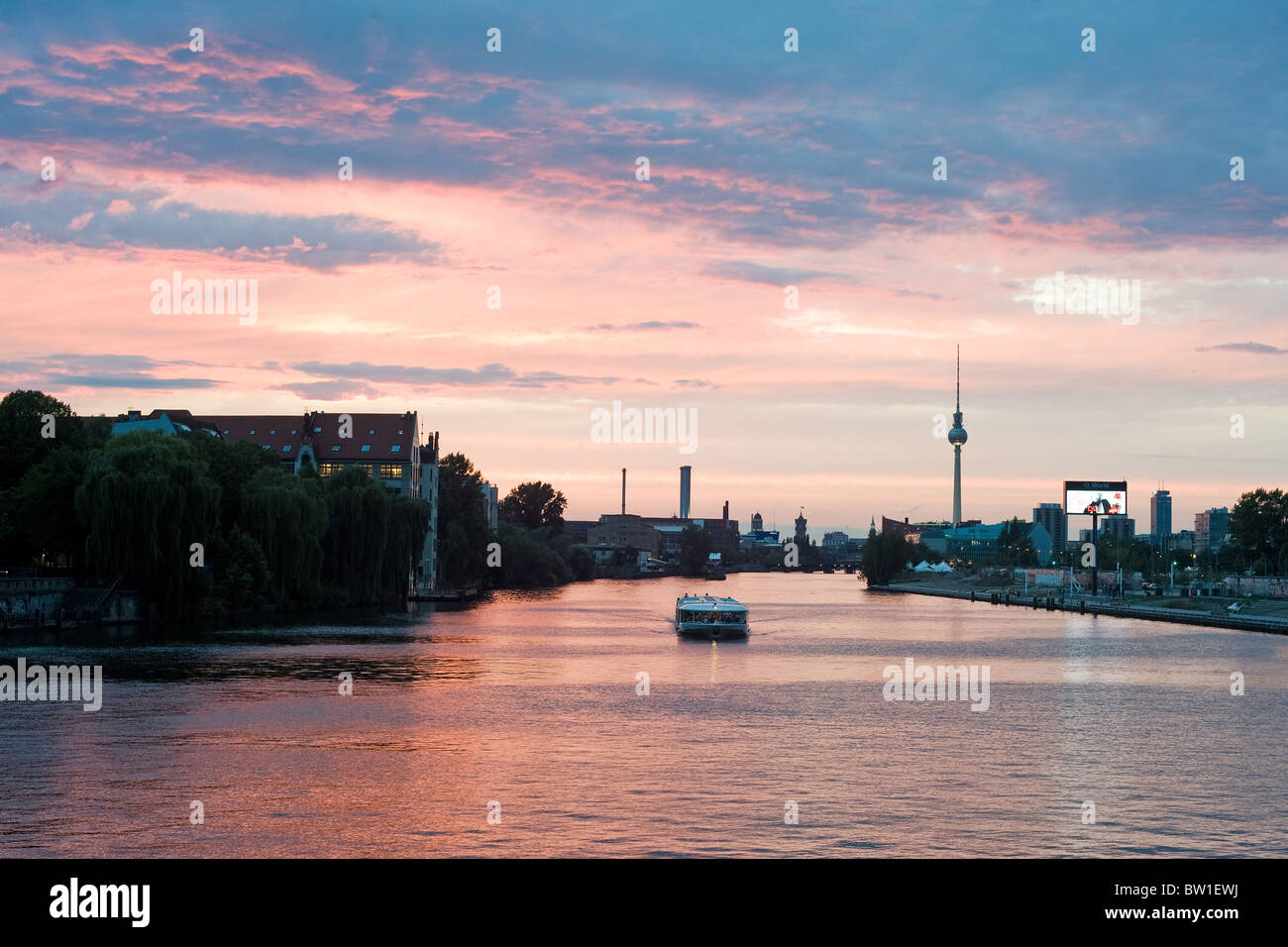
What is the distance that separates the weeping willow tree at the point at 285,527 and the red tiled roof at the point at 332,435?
57324 mm

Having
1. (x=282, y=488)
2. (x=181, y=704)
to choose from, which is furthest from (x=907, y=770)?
(x=282, y=488)

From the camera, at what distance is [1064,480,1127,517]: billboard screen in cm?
18662

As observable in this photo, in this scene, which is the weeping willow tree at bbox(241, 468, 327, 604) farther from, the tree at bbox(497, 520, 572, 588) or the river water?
the tree at bbox(497, 520, 572, 588)

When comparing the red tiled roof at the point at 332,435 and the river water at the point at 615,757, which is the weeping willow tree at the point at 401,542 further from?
the river water at the point at 615,757

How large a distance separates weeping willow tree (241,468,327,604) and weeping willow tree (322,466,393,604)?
24.7 feet

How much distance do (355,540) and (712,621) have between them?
1242 inches
